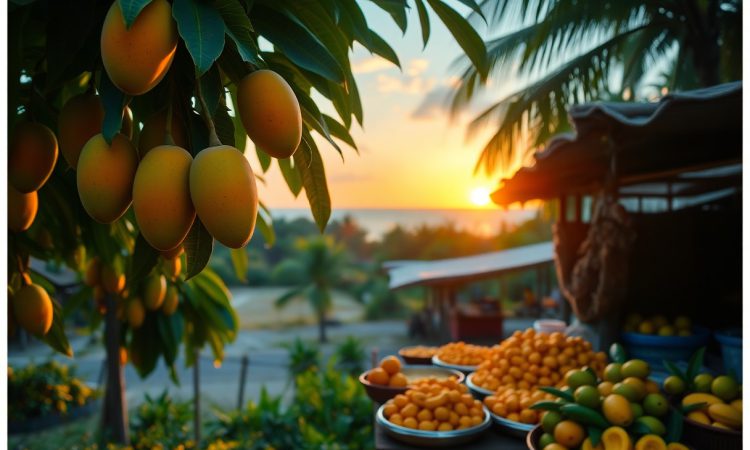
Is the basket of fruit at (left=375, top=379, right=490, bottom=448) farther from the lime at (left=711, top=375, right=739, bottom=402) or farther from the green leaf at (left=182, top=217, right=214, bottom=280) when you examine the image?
the green leaf at (left=182, top=217, right=214, bottom=280)

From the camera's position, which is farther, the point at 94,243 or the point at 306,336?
the point at 306,336

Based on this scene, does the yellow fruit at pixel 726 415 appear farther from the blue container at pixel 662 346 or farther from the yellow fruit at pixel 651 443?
the blue container at pixel 662 346

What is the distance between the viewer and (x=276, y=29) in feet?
2.50

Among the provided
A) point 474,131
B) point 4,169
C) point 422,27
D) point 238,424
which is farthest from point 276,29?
point 474,131

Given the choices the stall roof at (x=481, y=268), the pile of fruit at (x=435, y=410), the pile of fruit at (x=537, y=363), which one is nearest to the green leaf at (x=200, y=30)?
the pile of fruit at (x=435, y=410)

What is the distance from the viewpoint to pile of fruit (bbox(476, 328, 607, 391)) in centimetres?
288

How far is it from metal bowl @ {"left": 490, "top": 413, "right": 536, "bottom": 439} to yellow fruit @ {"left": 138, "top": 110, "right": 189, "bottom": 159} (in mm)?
2049

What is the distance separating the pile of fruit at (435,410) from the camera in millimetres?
2391

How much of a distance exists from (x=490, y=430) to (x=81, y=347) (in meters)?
20.8

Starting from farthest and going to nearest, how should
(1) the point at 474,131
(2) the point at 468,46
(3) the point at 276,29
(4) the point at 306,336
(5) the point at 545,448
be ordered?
(4) the point at 306,336, (1) the point at 474,131, (5) the point at 545,448, (2) the point at 468,46, (3) the point at 276,29

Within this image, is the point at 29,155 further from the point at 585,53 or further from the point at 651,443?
the point at 585,53

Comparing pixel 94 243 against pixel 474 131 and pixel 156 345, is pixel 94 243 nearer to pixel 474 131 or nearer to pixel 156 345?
pixel 156 345

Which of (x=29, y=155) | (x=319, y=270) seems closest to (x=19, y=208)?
(x=29, y=155)

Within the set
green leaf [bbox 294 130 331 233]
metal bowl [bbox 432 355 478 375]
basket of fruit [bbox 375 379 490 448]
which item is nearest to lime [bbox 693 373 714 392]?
basket of fruit [bbox 375 379 490 448]
